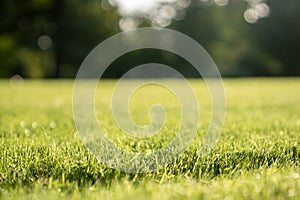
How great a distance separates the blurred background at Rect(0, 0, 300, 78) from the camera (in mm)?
32062

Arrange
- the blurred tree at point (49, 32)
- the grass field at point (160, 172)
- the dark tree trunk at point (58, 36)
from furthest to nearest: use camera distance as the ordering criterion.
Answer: the dark tree trunk at point (58, 36) → the blurred tree at point (49, 32) → the grass field at point (160, 172)

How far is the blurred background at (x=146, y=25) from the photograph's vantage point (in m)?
32.1

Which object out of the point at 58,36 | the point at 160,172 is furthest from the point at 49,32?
the point at 160,172

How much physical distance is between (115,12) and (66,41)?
250 inches

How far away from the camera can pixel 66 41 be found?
1296 inches

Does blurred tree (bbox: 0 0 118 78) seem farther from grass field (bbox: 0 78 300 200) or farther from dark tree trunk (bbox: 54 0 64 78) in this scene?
grass field (bbox: 0 78 300 200)

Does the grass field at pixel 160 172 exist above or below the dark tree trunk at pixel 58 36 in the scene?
below

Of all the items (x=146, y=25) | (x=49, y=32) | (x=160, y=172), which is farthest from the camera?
(x=146, y=25)

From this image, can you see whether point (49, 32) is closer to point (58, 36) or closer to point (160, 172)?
point (58, 36)

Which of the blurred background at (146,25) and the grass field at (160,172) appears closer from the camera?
the grass field at (160,172)

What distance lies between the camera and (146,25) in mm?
40625

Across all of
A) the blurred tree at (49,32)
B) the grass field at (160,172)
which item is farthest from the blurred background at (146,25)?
the grass field at (160,172)

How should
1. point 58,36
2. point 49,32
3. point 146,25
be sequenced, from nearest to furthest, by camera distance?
point 58,36 < point 49,32 < point 146,25

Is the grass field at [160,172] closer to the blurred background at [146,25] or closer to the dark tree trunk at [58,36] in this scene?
the blurred background at [146,25]
